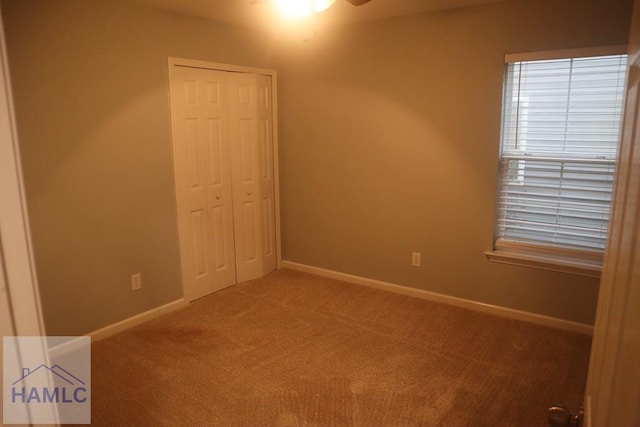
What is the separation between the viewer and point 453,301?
3762 mm

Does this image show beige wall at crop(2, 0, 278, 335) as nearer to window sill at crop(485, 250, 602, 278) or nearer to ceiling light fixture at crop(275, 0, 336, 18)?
ceiling light fixture at crop(275, 0, 336, 18)

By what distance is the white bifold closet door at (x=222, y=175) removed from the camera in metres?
3.63

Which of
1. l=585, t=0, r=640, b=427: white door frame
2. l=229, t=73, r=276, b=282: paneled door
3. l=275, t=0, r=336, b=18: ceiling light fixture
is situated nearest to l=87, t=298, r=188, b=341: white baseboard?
l=229, t=73, r=276, b=282: paneled door

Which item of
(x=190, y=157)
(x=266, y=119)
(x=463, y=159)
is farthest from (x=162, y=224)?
(x=463, y=159)

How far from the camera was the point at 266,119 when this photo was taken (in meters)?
4.31

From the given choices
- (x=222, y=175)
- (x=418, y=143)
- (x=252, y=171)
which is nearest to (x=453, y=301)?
(x=418, y=143)

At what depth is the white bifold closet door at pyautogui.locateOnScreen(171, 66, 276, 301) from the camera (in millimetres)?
3631

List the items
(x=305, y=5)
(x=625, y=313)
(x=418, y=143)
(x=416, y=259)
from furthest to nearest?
(x=416, y=259), (x=418, y=143), (x=305, y=5), (x=625, y=313)

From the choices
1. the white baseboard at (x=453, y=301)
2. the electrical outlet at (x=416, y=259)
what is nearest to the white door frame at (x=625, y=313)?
the white baseboard at (x=453, y=301)

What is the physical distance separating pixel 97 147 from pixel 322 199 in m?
2.07

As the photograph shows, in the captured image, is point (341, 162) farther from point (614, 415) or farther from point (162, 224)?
point (614, 415)

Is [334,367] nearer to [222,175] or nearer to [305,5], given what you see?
[222,175]

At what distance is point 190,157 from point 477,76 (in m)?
2.39

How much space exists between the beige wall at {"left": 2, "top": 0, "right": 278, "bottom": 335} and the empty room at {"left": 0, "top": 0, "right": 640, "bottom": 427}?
14 mm
